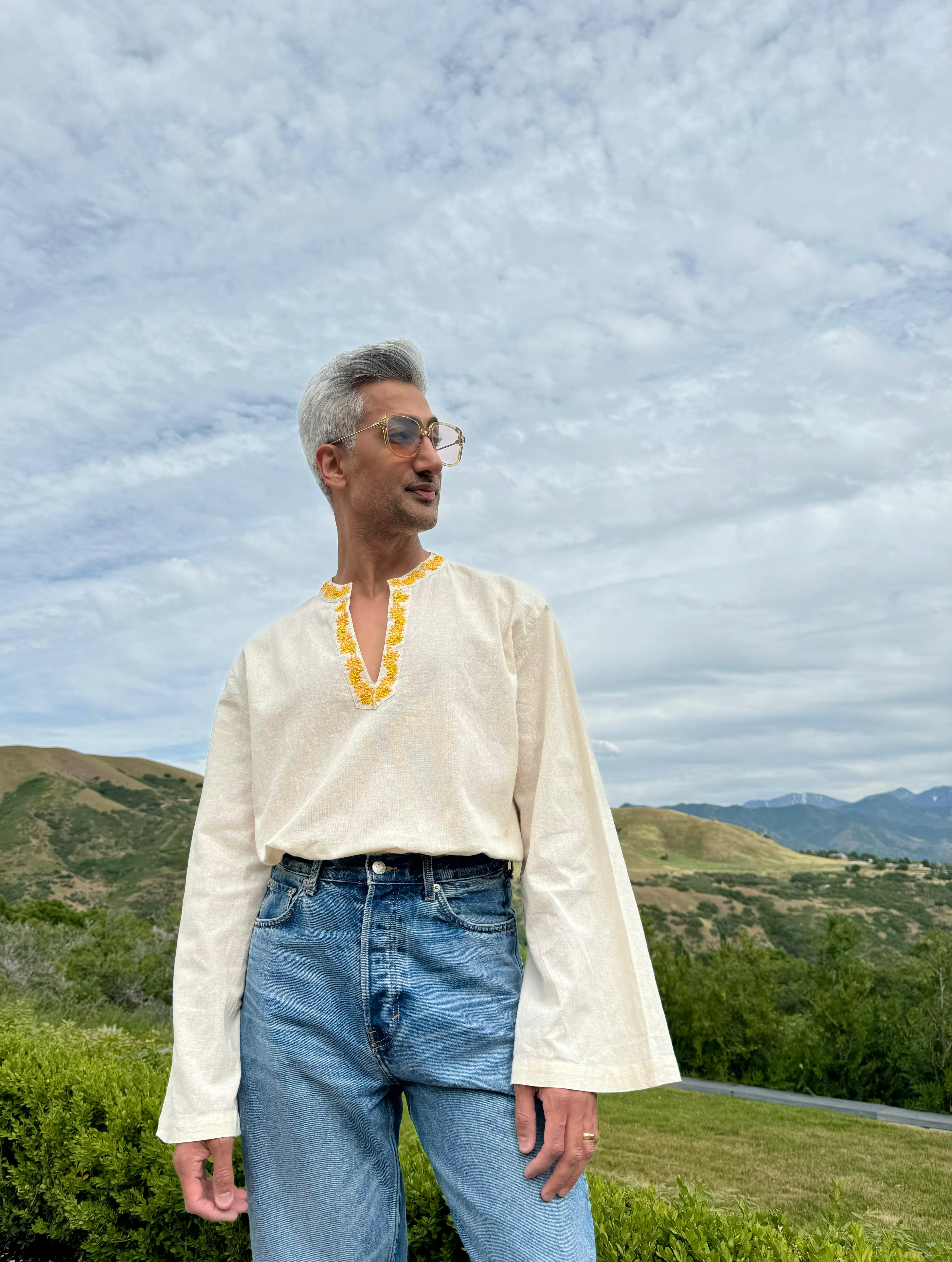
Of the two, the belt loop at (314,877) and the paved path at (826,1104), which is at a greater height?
the belt loop at (314,877)

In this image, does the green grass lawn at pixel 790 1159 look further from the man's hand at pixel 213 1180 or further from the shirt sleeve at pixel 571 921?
the shirt sleeve at pixel 571 921

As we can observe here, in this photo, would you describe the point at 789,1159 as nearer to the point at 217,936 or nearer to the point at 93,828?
the point at 217,936

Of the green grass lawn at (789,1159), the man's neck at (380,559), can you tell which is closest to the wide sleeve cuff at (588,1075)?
the man's neck at (380,559)

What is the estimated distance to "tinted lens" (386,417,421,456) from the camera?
1.64 meters

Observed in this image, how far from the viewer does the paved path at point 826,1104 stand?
8133 millimetres

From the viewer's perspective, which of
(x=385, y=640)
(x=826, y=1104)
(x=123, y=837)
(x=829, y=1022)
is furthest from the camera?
(x=123, y=837)

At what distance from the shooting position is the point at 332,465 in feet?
5.63

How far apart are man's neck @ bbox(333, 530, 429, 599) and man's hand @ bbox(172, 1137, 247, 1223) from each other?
3.14ft

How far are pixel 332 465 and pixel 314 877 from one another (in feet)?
2.45

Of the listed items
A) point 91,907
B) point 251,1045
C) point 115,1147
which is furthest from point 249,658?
point 91,907

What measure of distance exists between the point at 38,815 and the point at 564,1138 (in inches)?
1399

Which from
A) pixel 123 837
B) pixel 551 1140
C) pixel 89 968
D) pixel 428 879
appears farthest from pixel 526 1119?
pixel 123 837

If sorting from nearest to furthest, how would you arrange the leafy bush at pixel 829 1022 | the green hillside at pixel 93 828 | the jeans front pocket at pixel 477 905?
the jeans front pocket at pixel 477 905
the leafy bush at pixel 829 1022
the green hillside at pixel 93 828

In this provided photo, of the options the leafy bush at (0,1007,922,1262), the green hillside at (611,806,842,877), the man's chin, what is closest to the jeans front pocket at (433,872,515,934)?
the man's chin
